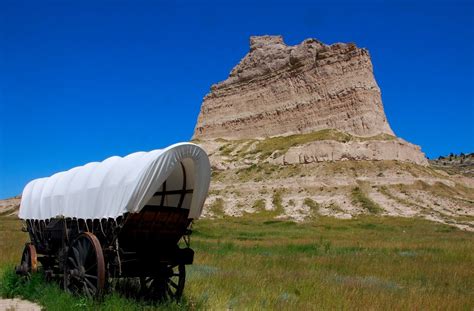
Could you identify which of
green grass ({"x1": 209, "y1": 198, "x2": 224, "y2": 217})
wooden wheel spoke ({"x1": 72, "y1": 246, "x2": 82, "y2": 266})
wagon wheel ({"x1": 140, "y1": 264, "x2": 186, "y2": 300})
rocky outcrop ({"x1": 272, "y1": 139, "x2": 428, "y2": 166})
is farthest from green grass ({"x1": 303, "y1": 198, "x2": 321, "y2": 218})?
wooden wheel spoke ({"x1": 72, "y1": 246, "x2": 82, "y2": 266})

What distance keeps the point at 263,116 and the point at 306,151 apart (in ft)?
112

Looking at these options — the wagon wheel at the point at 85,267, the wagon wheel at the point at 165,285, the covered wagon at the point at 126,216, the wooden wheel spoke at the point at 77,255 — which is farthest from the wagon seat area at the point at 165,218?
the wooden wheel spoke at the point at 77,255

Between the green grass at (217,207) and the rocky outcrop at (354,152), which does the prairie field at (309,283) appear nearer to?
the green grass at (217,207)

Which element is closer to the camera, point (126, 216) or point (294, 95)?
point (126, 216)

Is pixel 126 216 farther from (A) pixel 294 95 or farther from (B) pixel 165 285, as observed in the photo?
(A) pixel 294 95

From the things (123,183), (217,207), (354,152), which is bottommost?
(123,183)

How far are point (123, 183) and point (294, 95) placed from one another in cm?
9976

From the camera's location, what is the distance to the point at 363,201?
5819 cm

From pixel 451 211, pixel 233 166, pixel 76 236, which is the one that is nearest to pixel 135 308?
pixel 76 236

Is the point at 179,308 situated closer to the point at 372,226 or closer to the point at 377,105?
the point at 372,226

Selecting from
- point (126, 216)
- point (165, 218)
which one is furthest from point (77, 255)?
point (165, 218)

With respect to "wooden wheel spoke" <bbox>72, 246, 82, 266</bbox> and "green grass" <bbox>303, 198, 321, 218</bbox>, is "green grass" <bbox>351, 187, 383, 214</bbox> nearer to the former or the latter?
"green grass" <bbox>303, 198, 321, 218</bbox>

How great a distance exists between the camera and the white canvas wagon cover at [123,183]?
9.02 metres

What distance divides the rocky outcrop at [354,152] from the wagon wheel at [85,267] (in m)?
65.7
